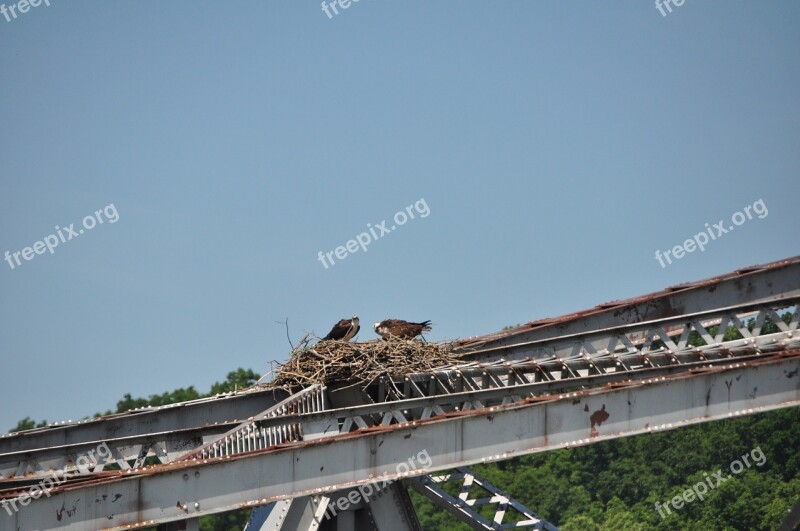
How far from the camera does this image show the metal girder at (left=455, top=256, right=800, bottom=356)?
1517 cm

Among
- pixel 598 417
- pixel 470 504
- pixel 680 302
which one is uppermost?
pixel 680 302

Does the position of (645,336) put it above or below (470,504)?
above

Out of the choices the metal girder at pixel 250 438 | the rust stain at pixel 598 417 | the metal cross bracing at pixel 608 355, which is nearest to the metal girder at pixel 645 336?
the metal cross bracing at pixel 608 355

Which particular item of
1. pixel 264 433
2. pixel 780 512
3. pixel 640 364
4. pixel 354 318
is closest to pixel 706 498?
pixel 780 512

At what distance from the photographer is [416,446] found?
32.2ft

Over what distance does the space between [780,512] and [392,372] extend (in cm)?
2133

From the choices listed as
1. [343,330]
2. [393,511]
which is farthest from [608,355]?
[343,330]

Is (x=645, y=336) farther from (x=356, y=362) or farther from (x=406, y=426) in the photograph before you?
(x=406, y=426)

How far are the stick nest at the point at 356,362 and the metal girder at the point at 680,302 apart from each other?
34.4 inches

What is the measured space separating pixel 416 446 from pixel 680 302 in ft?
21.0

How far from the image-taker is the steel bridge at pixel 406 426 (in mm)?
8867

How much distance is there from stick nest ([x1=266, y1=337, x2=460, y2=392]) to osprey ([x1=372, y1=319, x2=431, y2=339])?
63 cm

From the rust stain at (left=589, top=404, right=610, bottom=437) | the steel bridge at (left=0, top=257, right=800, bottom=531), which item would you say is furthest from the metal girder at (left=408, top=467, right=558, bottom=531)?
the rust stain at (left=589, top=404, right=610, bottom=437)

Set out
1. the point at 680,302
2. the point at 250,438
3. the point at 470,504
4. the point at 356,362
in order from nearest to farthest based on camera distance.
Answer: the point at 250,438, the point at 356,362, the point at 470,504, the point at 680,302
